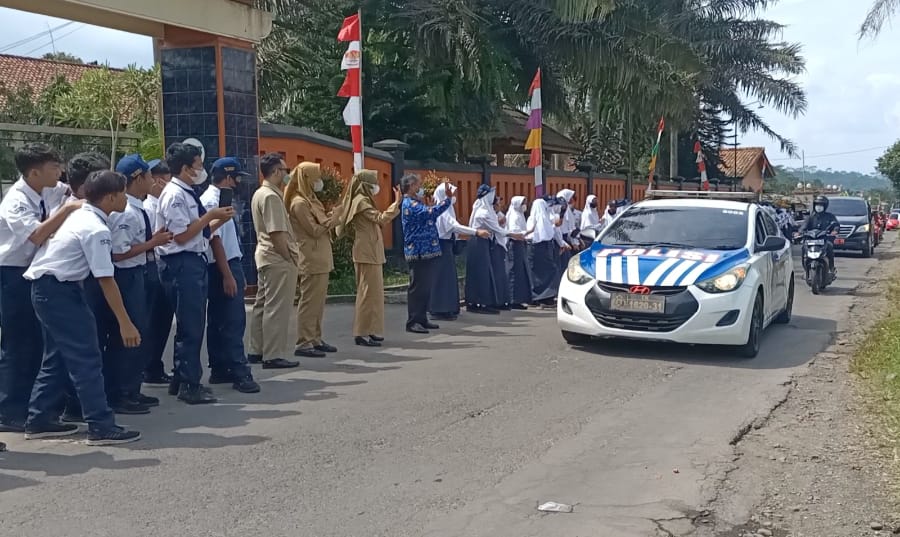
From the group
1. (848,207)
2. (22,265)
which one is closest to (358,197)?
(22,265)

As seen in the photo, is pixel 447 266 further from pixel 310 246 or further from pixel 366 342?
pixel 310 246

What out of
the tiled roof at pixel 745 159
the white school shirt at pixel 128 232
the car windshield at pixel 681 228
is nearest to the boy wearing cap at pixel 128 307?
the white school shirt at pixel 128 232

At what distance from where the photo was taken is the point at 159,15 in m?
11.2

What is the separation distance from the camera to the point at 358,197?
30.9 feet

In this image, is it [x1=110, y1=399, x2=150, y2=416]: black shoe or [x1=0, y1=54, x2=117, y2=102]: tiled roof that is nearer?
[x1=110, y1=399, x2=150, y2=416]: black shoe

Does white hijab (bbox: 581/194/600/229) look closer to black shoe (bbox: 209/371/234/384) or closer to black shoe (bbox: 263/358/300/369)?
black shoe (bbox: 263/358/300/369)

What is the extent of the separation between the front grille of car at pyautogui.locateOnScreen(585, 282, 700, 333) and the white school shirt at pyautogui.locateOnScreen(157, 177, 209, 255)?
12.8ft

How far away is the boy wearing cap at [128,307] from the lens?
6.57m

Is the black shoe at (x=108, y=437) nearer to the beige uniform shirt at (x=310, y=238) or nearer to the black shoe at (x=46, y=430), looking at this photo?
the black shoe at (x=46, y=430)

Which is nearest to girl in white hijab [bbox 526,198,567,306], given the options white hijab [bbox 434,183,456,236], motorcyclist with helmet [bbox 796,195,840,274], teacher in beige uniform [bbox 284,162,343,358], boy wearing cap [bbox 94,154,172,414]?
white hijab [bbox 434,183,456,236]

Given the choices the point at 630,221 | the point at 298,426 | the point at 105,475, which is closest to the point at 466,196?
the point at 630,221

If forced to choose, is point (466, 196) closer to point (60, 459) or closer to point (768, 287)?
point (768, 287)

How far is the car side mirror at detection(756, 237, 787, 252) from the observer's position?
9.86 m

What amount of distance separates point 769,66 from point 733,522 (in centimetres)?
3237
